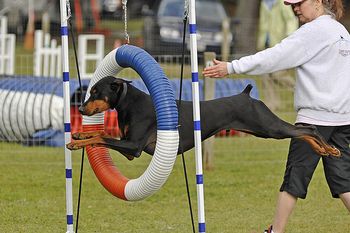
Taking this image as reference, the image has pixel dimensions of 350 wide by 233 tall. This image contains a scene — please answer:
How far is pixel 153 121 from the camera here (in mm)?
6125

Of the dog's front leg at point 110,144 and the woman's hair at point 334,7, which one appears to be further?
the woman's hair at point 334,7

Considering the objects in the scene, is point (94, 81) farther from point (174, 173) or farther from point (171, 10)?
point (171, 10)

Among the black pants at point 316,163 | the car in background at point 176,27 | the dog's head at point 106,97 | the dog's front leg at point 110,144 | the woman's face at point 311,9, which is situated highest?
the woman's face at point 311,9

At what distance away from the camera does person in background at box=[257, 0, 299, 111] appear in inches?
505

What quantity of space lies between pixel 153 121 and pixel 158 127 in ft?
0.94

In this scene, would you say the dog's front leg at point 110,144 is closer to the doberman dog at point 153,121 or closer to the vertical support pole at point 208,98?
the doberman dog at point 153,121

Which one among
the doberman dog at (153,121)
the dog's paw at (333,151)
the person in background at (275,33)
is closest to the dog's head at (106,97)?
the doberman dog at (153,121)

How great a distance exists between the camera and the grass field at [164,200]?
7695 mm

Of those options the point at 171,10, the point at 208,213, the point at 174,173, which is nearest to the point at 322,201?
the point at 208,213

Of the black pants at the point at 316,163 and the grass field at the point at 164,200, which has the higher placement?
the black pants at the point at 316,163

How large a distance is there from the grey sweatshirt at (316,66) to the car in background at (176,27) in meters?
14.6

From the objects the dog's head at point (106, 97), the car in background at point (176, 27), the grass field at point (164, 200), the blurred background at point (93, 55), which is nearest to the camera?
the dog's head at point (106, 97)

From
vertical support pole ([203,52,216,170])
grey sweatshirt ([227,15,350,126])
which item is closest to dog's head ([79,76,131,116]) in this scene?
grey sweatshirt ([227,15,350,126])

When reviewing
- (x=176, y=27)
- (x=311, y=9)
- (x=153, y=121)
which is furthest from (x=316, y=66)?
(x=176, y=27)
